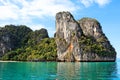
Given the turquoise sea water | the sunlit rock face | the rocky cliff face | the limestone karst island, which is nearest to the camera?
the turquoise sea water

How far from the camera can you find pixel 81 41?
119 m

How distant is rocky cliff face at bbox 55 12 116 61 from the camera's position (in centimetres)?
11831

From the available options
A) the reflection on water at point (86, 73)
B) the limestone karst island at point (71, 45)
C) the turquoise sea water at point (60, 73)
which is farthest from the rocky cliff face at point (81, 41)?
the reflection on water at point (86, 73)

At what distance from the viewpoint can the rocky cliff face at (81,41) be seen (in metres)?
118

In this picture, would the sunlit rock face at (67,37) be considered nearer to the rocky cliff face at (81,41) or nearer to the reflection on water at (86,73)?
the rocky cliff face at (81,41)

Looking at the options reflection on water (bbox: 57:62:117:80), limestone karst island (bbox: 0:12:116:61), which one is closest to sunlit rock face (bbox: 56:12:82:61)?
limestone karst island (bbox: 0:12:116:61)

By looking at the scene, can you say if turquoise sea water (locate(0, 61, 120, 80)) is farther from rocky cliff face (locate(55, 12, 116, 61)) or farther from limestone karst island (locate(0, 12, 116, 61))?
limestone karst island (locate(0, 12, 116, 61))

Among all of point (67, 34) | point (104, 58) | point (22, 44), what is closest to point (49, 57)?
point (67, 34)

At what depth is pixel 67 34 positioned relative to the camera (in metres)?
124

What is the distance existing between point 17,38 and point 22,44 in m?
5.71

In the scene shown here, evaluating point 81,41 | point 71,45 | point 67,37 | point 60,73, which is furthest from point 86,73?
point 67,37

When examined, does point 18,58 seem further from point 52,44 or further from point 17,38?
point 17,38

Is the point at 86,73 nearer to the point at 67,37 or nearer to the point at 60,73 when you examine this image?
the point at 60,73

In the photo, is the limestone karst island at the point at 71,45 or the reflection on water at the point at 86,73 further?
the limestone karst island at the point at 71,45
